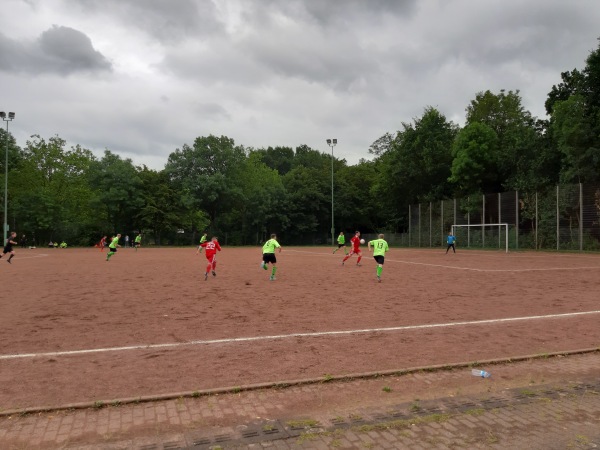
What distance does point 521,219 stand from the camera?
40.2 metres

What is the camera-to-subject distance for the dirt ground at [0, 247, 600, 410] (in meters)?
5.59

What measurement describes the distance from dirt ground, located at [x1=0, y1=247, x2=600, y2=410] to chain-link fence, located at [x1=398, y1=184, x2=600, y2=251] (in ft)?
73.7

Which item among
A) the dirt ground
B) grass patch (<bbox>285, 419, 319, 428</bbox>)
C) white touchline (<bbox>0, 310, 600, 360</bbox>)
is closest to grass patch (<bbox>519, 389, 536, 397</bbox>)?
the dirt ground

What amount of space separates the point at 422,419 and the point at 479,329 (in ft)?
14.2

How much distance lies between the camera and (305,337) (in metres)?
7.55

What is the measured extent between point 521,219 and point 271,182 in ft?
142

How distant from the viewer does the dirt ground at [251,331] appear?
5.59 meters

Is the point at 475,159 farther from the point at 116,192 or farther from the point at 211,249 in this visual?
the point at 116,192

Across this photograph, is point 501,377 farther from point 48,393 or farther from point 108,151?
point 108,151

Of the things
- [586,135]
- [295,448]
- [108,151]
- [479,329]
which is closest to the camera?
[295,448]

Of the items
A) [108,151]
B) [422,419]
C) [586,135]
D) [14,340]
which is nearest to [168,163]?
[108,151]

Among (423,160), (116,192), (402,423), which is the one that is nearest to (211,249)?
(402,423)

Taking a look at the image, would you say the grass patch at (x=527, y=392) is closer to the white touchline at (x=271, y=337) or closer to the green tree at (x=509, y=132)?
the white touchline at (x=271, y=337)

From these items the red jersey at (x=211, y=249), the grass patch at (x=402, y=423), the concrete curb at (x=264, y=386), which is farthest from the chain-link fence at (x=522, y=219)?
the grass patch at (x=402, y=423)
